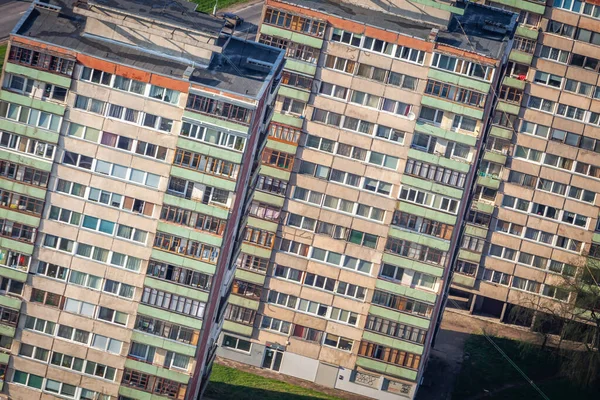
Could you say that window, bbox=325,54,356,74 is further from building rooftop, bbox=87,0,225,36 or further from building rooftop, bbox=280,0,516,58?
building rooftop, bbox=87,0,225,36

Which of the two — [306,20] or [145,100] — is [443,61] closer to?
[306,20]

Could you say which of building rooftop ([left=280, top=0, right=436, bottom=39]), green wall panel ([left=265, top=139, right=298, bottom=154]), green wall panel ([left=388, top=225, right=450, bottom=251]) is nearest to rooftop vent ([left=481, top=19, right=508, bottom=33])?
building rooftop ([left=280, top=0, right=436, bottom=39])

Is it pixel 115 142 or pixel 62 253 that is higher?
pixel 115 142

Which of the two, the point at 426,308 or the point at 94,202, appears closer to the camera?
the point at 94,202

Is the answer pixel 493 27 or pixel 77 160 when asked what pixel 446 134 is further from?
pixel 77 160

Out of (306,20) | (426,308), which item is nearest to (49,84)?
(306,20)

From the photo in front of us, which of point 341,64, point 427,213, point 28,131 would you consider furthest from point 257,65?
point 427,213
